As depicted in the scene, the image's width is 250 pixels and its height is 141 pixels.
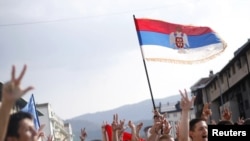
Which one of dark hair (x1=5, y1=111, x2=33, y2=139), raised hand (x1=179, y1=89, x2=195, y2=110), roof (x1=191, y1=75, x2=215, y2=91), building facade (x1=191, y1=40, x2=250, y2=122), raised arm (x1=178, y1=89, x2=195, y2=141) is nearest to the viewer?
dark hair (x1=5, y1=111, x2=33, y2=139)

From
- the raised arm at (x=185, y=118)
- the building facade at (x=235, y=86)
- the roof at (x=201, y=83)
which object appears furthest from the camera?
the roof at (x=201, y=83)

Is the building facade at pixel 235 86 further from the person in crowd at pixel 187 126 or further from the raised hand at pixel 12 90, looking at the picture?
the raised hand at pixel 12 90

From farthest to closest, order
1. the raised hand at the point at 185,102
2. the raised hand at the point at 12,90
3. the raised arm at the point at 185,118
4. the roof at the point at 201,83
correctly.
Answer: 1. the roof at the point at 201,83
2. the raised hand at the point at 185,102
3. the raised arm at the point at 185,118
4. the raised hand at the point at 12,90

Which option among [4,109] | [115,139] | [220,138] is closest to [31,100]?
[115,139]

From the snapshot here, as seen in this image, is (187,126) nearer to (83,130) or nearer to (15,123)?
(15,123)

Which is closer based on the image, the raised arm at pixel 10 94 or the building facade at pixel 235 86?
the raised arm at pixel 10 94

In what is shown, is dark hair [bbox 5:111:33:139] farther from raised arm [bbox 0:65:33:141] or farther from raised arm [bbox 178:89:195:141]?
raised arm [bbox 178:89:195:141]

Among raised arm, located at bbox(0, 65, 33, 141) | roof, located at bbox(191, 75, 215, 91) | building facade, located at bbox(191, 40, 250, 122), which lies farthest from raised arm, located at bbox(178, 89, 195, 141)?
roof, located at bbox(191, 75, 215, 91)

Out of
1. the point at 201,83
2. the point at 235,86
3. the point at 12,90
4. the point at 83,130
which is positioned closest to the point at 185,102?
the point at 12,90

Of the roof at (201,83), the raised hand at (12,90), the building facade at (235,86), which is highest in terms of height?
the roof at (201,83)

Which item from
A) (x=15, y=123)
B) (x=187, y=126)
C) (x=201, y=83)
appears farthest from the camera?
(x=201, y=83)

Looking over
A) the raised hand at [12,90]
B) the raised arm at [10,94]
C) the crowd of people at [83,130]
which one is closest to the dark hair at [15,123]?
the crowd of people at [83,130]

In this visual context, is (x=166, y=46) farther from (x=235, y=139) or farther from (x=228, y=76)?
(x=228, y=76)

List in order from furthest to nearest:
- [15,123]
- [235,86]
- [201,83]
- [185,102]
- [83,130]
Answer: [201,83]
[235,86]
[83,130]
[185,102]
[15,123]
